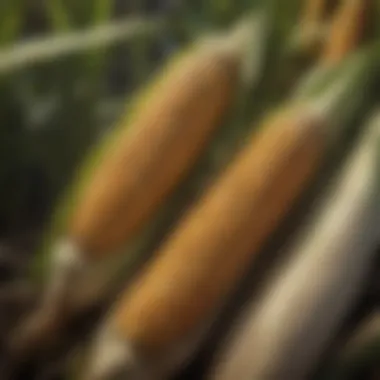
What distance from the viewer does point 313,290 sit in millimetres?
340

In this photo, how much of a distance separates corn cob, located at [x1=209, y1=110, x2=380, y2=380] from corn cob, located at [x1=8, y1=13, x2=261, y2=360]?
0.06 metres

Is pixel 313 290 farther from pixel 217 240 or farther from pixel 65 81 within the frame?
pixel 65 81

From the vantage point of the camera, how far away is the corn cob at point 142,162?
36cm

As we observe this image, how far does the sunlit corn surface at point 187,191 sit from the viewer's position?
0.34 metres

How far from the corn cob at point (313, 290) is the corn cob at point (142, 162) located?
0.21 ft

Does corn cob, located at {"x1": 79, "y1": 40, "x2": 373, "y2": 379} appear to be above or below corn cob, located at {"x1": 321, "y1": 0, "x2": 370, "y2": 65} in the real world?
below

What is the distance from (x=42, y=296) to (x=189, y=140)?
98 millimetres

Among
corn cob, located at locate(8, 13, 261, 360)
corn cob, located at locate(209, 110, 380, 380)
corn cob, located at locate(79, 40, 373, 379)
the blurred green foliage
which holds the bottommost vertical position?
corn cob, located at locate(209, 110, 380, 380)

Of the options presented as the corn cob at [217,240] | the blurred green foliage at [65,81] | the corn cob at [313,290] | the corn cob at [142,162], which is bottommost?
the corn cob at [313,290]

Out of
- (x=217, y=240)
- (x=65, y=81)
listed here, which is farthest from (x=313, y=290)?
(x=65, y=81)

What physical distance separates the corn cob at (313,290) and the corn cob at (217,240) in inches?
0.6

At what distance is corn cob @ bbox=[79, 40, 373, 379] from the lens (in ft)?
1.12

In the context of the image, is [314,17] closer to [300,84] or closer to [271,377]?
[300,84]

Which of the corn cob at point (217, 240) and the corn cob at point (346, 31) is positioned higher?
the corn cob at point (346, 31)
